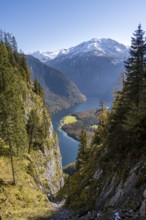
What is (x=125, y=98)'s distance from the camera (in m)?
29.9

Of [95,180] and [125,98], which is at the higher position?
[125,98]

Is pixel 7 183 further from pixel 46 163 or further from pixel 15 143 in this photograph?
pixel 46 163

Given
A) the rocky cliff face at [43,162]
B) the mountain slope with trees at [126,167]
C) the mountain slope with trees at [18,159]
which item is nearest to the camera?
the mountain slope with trees at [126,167]

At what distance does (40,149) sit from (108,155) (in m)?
38.2

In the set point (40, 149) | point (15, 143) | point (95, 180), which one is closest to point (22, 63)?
point (40, 149)

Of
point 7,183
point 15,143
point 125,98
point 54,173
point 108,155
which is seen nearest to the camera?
point 108,155

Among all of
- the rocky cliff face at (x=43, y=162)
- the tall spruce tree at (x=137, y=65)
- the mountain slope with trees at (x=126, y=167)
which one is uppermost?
the tall spruce tree at (x=137, y=65)

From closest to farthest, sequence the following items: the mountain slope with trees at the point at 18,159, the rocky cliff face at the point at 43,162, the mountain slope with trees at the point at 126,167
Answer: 1. the mountain slope with trees at the point at 126,167
2. the mountain slope with trees at the point at 18,159
3. the rocky cliff face at the point at 43,162

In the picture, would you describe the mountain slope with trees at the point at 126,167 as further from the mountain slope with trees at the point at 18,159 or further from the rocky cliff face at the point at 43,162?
the rocky cliff face at the point at 43,162

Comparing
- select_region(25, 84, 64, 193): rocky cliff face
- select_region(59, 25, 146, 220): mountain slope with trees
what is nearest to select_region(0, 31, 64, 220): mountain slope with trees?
select_region(25, 84, 64, 193): rocky cliff face

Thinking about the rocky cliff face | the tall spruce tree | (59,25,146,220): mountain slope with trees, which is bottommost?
the rocky cliff face

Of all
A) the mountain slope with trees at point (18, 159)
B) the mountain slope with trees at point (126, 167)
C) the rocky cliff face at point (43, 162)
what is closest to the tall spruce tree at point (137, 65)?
the mountain slope with trees at point (126, 167)

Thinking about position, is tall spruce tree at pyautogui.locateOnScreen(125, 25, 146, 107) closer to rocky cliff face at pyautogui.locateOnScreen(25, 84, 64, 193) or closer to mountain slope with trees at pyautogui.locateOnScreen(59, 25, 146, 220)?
mountain slope with trees at pyautogui.locateOnScreen(59, 25, 146, 220)

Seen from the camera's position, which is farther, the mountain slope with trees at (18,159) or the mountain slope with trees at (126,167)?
the mountain slope with trees at (18,159)
